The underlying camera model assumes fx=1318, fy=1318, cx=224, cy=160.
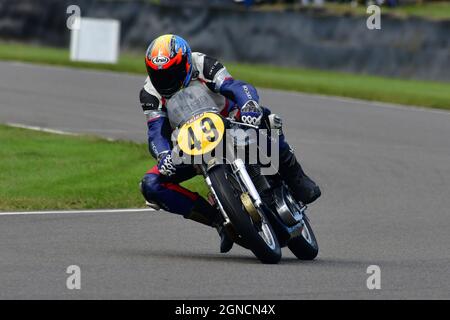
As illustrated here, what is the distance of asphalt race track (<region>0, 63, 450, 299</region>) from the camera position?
7789mm

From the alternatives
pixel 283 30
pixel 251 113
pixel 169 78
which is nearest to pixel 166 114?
pixel 169 78

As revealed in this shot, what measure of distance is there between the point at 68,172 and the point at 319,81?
12.2 metres

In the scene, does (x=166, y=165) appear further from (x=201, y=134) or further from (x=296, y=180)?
(x=296, y=180)

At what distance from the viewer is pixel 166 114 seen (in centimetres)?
898

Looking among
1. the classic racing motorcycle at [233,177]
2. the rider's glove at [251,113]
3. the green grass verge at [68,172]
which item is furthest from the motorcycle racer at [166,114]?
the green grass verge at [68,172]

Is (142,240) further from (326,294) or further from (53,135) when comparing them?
(53,135)

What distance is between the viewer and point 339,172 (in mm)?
14523

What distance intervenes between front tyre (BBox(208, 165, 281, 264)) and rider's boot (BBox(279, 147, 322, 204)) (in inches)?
28.0

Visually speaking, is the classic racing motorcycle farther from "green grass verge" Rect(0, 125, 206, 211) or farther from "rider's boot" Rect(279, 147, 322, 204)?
"green grass verge" Rect(0, 125, 206, 211)

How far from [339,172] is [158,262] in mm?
6044

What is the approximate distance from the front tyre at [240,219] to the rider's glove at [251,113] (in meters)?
0.37

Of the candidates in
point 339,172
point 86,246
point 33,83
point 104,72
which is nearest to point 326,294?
point 86,246

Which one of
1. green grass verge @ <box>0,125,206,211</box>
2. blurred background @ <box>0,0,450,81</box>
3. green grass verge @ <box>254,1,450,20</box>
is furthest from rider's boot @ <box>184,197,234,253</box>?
green grass verge @ <box>254,1,450,20</box>

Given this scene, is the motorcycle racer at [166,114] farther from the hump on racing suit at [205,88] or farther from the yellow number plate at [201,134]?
the yellow number plate at [201,134]
